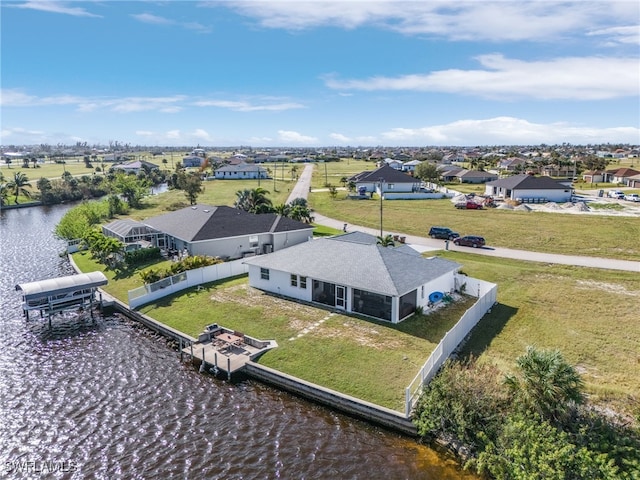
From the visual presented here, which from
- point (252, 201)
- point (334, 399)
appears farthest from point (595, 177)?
point (334, 399)

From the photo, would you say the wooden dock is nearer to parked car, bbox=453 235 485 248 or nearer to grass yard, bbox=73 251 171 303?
grass yard, bbox=73 251 171 303

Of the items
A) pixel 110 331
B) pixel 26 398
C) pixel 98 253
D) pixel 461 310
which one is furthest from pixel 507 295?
pixel 98 253

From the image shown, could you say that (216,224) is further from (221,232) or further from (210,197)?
(210,197)

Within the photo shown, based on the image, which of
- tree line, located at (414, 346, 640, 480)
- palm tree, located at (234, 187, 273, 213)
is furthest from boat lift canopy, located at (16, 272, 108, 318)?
tree line, located at (414, 346, 640, 480)

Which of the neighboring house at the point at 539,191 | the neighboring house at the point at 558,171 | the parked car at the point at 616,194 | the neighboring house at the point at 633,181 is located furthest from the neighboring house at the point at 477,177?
the neighboring house at the point at 539,191

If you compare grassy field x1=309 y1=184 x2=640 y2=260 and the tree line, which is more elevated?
grassy field x1=309 y1=184 x2=640 y2=260

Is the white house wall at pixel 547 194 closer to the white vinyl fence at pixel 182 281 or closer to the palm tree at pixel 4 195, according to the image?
the white vinyl fence at pixel 182 281
